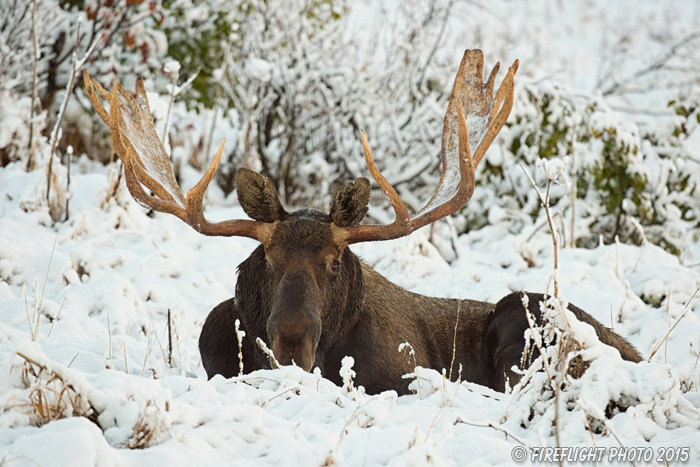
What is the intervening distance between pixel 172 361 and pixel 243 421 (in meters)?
1.68

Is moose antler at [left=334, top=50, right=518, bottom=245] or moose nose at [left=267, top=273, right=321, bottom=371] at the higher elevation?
moose antler at [left=334, top=50, right=518, bottom=245]

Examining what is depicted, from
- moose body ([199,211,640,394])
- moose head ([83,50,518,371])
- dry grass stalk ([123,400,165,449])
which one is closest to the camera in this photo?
dry grass stalk ([123,400,165,449])

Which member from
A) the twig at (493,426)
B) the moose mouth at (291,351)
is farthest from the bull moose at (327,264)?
the twig at (493,426)

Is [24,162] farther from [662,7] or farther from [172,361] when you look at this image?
[662,7]

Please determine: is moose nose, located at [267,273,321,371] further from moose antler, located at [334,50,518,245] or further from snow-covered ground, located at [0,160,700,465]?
moose antler, located at [334,50,518,245]

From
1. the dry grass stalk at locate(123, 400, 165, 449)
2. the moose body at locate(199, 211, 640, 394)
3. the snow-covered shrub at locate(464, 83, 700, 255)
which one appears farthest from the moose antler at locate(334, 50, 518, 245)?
the snow-covered shrub at locate(464, 83, 700, 255)

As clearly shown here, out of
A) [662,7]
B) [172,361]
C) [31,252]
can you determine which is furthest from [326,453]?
[662,7]

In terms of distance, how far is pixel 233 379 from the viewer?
3.01 m

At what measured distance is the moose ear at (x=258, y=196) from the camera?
411 cm

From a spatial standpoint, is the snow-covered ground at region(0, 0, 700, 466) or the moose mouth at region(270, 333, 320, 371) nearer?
the snow-covered ground at region(0, 0, 700, 466)

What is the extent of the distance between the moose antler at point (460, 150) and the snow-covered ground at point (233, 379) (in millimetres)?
945

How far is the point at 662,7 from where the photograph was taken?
92.3ft

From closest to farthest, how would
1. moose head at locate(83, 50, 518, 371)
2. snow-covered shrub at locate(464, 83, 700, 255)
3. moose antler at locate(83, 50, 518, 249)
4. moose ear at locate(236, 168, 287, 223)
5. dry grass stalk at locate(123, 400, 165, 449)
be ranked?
dry grass stalk at locate(123, 400, 165, 449) < moose head at locate(83, 50, 518, 371) < moose antler at locate(83, 50, 518, 249) < moose ear at locate(236, 168, 287, 223) < snow-covered shrub at locate(464, 83, 700, 255)

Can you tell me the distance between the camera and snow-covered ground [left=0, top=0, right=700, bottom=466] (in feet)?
7.58
